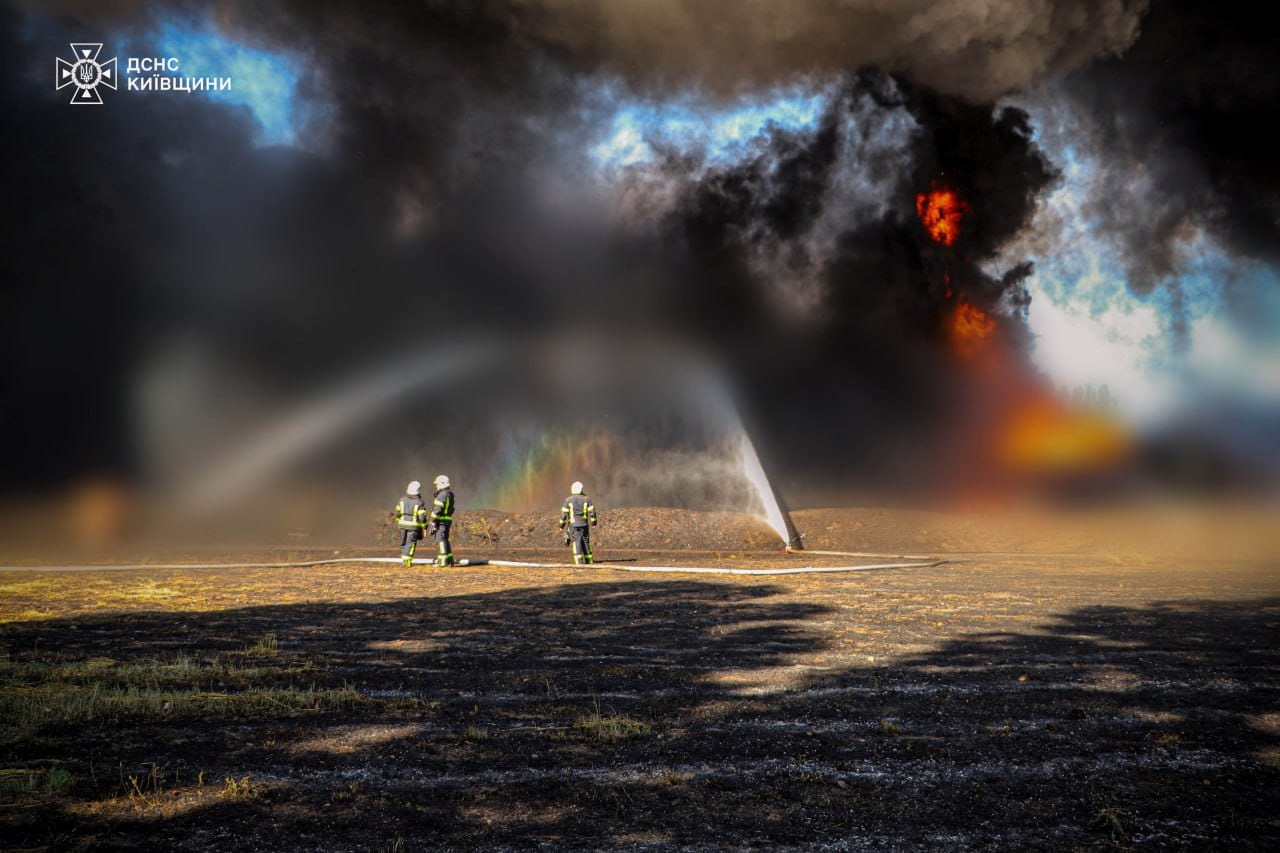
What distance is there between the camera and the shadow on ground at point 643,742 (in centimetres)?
491

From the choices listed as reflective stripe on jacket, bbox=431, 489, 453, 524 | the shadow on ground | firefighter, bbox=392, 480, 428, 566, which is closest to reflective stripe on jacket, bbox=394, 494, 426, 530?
firefighter, bbox=392, 480, 428, 566

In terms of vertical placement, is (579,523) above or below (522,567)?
above

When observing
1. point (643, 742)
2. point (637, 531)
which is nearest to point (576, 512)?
point (637, 531)

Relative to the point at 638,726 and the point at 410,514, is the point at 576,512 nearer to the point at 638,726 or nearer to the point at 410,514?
the point at 410,514

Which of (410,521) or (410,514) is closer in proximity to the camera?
(410,521)

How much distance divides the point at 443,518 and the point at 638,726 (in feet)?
A: 63.6

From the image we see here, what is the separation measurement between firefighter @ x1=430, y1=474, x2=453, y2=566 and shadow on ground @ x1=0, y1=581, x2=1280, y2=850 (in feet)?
42.5

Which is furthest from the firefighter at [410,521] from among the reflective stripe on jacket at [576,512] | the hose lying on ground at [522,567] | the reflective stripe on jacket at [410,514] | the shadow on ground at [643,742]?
the shadow on ground at [643,742]

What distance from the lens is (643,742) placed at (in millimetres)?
6605

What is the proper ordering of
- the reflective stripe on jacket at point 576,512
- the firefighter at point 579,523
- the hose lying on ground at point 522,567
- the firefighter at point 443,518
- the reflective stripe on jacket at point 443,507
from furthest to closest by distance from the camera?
the reflective stripe on jacket at point 576,512 → the firefighter at point 579,523 → the reflective stripe on jacket at point 443,507 → the firefighter at point 443,518 → the hose lying on ground at point 522,567

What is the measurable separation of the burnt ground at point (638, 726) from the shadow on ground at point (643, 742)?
31 mm

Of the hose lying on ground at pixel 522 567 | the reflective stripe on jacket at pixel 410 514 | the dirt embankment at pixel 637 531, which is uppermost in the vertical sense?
the reflective stripe on jacket at pixel 410 514

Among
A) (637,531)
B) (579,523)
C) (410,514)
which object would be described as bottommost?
(637,531)

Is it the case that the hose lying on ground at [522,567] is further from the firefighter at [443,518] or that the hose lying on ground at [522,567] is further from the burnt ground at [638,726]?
the burnt ground at [638,726]
